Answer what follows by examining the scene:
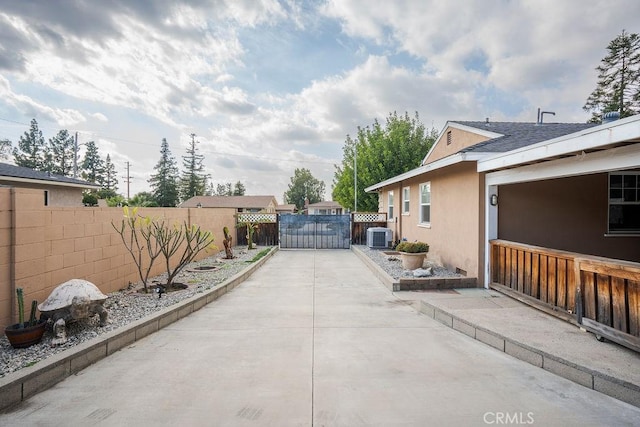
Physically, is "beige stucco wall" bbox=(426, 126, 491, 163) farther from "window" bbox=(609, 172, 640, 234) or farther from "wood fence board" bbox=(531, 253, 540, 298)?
"wood fence board" bbox=(531, 253, 540, 298)

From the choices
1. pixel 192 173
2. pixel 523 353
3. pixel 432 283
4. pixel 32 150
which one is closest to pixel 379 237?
pixel 432 283

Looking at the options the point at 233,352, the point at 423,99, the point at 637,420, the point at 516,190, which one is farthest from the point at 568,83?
the point at 233,352

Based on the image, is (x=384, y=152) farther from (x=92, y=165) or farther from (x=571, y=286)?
(x=92, y=165)

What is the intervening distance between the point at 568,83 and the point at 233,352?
16.6 metres

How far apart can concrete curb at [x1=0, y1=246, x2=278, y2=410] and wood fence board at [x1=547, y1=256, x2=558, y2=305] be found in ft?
18.1

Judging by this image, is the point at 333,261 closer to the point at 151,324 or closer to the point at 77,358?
the point at 151,324

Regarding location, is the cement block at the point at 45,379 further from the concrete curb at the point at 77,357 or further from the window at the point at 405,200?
the window at the point at 405,200

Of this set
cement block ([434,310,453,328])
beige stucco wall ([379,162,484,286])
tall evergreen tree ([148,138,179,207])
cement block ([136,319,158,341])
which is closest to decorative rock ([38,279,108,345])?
cement block ([136,319,158,341])

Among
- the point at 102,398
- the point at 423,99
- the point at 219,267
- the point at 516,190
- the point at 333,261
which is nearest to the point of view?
the point at 102,398

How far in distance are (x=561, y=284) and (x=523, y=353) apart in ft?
5.26

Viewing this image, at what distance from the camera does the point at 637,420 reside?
2410 millimetres

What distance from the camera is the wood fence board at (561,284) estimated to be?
14.3 ft

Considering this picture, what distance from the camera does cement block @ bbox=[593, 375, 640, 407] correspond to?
103 inches

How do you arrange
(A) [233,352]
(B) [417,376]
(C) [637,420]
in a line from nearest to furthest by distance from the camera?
(C) [637,420], (B) [417,376], (A) [233,352]
